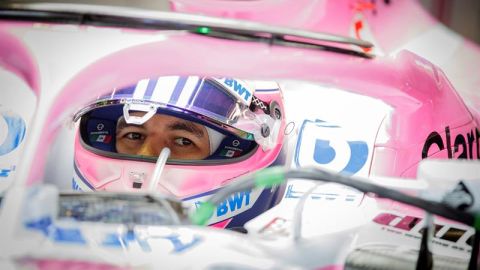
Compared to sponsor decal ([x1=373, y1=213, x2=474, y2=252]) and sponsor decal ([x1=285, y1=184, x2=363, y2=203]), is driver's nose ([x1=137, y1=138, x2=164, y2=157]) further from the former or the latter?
sponsor decal ([x1=373, y1=213, x2=474, y2=252])

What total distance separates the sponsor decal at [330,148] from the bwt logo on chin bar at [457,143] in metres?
0.11

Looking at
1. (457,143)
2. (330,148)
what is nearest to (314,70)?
(330,148)

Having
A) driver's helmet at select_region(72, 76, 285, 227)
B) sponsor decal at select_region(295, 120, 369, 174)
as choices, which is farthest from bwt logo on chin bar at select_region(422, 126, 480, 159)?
driver's helmet at select_region(72, 76, 285, 227)

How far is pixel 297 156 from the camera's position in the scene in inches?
39.3

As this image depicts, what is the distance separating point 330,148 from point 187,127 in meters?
0.33

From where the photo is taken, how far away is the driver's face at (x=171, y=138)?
43.3 inches

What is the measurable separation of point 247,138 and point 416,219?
0.39 metres

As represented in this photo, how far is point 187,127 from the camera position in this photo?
43.9 inches

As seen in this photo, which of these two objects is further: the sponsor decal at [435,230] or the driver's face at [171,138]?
the driver's face at [171,138]

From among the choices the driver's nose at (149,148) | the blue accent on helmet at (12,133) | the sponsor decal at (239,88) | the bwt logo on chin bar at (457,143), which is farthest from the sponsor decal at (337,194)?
the blue accent on helmet at (12,133)

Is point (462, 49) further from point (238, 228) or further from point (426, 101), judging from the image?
point (238, 228)

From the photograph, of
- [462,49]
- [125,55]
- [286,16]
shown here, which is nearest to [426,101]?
[462,49]

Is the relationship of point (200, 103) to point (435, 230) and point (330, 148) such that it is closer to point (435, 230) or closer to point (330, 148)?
point (330, 148)

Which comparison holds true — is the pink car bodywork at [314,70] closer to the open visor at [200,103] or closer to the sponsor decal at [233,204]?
the open visor at [200,103]
